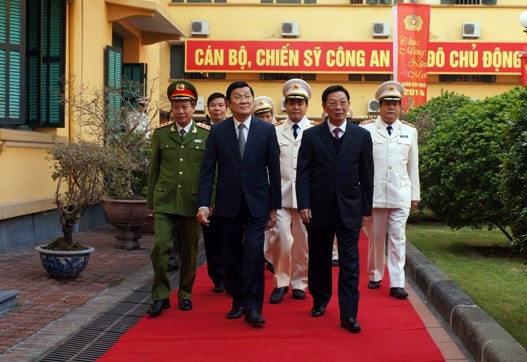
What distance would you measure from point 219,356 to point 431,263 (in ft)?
14.6

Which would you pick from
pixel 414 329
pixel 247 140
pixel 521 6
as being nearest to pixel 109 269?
pixel 247 140

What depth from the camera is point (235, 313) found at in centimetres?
753

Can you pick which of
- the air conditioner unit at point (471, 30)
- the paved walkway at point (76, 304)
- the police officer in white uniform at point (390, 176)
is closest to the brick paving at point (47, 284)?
the paved walkway at point (76, 304)

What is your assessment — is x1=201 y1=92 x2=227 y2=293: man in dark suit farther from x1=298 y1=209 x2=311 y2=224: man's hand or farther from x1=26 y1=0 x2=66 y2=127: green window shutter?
x1=26 y1=0 x2=66 y2=127: green window shutter

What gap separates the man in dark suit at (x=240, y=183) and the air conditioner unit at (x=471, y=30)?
23241 millimetres

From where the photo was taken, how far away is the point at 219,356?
243 inches

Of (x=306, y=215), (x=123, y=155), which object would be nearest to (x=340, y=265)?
(x=306, y=215)

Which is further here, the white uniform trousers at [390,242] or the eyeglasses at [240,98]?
the white uniform trousers at [390,242]

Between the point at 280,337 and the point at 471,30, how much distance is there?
80.3 ft

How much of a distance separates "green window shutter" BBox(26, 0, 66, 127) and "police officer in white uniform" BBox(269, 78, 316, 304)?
512cm

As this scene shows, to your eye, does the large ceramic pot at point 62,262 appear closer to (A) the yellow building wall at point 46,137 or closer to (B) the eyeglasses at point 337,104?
(A) the yellow building wall at point 46,137

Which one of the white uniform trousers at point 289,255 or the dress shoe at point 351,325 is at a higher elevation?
the white uniform trousers at point 289,255

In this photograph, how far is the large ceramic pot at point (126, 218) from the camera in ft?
38.5

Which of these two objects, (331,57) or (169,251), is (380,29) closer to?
(331,57)
